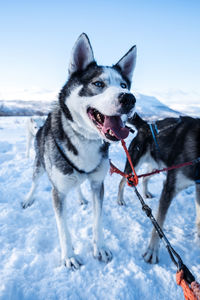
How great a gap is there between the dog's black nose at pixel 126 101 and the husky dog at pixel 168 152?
1069 mm

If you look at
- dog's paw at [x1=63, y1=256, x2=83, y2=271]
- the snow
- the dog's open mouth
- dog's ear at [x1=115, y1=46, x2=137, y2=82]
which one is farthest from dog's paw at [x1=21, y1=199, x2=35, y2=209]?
dog's ear at [x1=115, y1=46, x2=137, y2=82]

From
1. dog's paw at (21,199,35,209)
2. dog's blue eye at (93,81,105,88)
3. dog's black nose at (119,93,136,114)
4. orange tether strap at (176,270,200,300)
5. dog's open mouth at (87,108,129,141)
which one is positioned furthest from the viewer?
dog's paw at (21,199,35,209)

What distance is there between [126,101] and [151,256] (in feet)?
5.46

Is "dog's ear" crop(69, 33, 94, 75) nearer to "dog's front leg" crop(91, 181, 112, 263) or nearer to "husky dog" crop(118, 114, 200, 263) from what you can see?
"dog's front leg" crop(91, 181, 112, 263)

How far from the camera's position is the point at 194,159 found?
200cm

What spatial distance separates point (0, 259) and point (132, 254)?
4.53 feet

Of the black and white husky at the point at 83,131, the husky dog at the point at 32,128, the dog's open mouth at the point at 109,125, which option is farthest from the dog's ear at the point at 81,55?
the husky dog at the point at 32,128

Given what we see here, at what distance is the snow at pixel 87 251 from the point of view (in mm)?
1552

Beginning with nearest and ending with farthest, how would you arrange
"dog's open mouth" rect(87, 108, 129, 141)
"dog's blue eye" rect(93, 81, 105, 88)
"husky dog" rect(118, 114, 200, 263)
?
"dog's open mouth" rect(87, 108, 129, 141), "dog's blue eye" rect(93, 81, 105, 88), "husky dog" rect(118, 114, 200, 263)

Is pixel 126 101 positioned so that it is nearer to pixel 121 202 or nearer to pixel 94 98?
pixel 94 98

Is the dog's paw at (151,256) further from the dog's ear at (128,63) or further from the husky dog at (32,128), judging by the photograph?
the husky dog at (32,128)

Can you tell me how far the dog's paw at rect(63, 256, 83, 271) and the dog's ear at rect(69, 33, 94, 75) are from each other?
75.1 inches

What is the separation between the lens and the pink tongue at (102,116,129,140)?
5.00ft

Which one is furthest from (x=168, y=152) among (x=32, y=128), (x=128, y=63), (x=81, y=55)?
(x=32, y=128)
